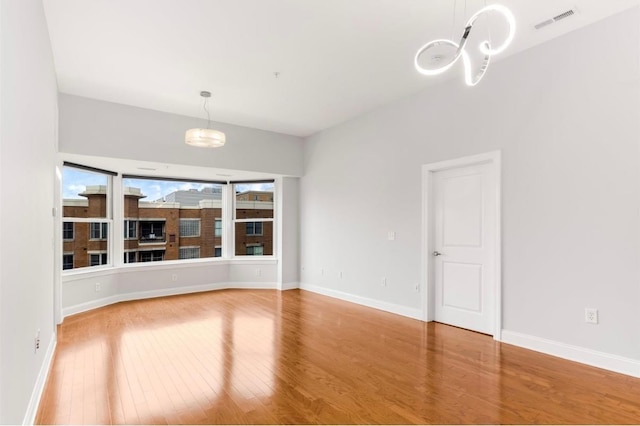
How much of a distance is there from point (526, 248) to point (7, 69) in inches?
171

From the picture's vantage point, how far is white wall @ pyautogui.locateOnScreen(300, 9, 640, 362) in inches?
116

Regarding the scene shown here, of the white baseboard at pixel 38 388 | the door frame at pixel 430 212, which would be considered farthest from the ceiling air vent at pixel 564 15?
the white baseboard at pixel 38 388

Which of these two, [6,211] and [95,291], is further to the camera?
[95,291]

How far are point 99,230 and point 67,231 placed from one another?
0.54 m

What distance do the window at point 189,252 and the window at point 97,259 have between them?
1.31 metres

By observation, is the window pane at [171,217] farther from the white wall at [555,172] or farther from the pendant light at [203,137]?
the white wall at [555,172]

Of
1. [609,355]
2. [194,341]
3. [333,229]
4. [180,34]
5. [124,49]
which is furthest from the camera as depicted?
[333,229]

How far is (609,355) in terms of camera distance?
296cm

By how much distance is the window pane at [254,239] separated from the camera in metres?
7.01

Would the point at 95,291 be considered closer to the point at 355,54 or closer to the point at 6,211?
the point at 6,211

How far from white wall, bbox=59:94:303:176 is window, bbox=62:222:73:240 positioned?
1205mm

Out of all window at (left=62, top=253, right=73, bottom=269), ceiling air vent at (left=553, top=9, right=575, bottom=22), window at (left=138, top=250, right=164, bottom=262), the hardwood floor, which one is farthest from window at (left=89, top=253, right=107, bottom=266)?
ceiling air vent at (left=553, top=9, right=575, bottom=22)

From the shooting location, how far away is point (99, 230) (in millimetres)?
5523

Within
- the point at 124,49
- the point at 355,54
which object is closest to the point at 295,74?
the point at 355,54
